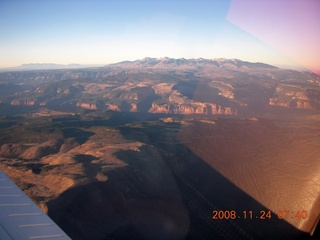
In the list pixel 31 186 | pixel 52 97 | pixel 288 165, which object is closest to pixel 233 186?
pixel 288 165

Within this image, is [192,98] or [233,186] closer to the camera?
[233,186]

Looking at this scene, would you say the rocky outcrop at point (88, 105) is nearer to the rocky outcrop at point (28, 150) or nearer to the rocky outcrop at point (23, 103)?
the rocky outcrop at point (23, 103)

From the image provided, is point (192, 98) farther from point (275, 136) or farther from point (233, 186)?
point (233, 186)

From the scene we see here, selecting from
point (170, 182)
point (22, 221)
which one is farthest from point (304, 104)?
point (22, 221)

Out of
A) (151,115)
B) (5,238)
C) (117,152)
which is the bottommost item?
(151,115)

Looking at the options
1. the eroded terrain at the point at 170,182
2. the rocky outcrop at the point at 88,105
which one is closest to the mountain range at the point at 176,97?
the rocky outcrop at the point at 88,105
